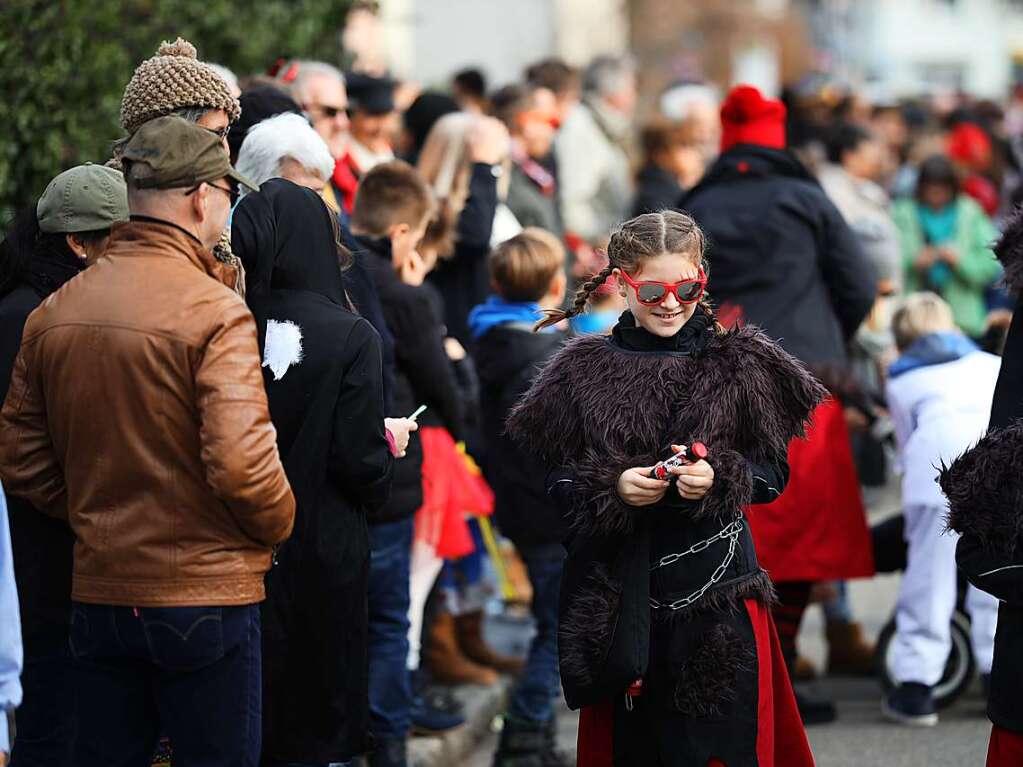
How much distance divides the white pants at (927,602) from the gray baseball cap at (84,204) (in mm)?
3693

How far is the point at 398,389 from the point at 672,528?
1799 mm

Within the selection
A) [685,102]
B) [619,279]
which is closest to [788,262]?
[619,279]

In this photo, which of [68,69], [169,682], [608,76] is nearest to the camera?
[169,682]

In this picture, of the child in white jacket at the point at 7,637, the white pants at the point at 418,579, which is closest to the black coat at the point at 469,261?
the white pants at the point at 418,579

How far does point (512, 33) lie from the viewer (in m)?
19.6

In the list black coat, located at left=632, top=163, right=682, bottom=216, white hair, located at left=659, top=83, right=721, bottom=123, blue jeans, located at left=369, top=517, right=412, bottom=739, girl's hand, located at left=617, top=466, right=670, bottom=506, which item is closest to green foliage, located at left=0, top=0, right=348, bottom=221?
blue jeans, located at left=369, top=517, right=412, bottom=739

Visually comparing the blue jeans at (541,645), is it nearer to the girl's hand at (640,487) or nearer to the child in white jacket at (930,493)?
the child in white jacket at (930,493)

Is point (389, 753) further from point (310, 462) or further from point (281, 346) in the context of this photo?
point (281, 346)

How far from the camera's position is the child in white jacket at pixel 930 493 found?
6.98 metres

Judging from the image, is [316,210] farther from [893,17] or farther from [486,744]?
[893,17]

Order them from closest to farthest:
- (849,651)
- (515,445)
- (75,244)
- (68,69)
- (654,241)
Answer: (654,241), (75,244), (515,445), (68,69), (849,651)

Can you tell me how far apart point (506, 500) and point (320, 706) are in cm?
201

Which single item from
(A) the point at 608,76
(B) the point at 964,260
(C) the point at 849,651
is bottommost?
(C) the point at 849,651

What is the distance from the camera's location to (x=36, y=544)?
4637 mm
